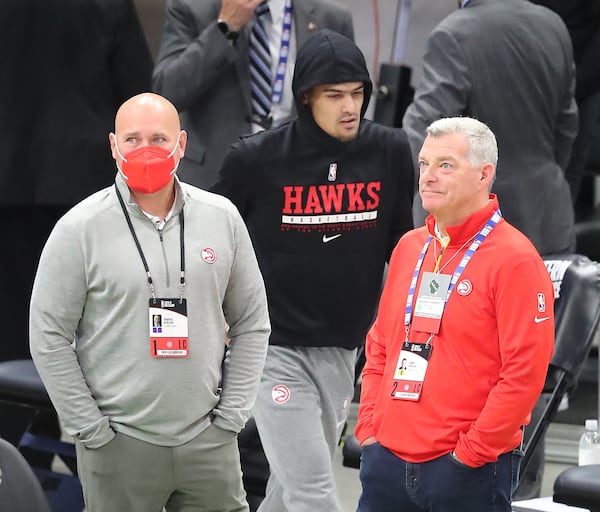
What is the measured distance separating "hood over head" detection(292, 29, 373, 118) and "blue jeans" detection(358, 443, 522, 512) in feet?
3.77

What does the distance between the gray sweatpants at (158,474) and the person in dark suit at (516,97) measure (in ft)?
5.50

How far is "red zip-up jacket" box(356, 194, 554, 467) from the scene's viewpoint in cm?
348

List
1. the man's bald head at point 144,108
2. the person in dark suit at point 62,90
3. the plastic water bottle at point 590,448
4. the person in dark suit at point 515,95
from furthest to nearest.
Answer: the person in dark suit at point 62,90 → the person in dark suit at point 515,95 → the plastic water bottle at point 590,448 → the man's bald head at point 144,108

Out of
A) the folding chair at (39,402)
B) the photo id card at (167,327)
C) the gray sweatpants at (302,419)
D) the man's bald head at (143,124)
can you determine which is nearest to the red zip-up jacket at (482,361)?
the photo id card at (167,327)

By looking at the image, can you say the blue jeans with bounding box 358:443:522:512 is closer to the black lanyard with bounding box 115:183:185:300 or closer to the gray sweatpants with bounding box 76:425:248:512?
the gray sweatpants with bounding box 76:425:248:512

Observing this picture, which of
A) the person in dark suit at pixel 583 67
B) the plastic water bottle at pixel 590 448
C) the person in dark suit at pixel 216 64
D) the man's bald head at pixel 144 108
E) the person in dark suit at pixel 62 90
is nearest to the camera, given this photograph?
the man's bald head at pixel 144 108

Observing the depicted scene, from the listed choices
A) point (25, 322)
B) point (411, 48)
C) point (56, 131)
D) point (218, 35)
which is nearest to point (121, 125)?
point (218, 35)

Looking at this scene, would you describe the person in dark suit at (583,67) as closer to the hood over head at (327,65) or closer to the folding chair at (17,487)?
the hood over head at (327,65)

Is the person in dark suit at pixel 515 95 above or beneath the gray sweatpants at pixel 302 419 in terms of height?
above

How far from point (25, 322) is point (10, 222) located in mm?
444

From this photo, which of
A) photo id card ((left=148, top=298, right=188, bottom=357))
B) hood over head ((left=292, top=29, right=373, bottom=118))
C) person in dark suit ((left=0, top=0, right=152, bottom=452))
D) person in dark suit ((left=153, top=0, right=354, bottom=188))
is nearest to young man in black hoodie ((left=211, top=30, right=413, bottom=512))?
hood over head ((left=292, top=29, right=373, bottom=118))

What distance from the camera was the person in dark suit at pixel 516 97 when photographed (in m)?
5.03

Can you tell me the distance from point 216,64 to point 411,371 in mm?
1950

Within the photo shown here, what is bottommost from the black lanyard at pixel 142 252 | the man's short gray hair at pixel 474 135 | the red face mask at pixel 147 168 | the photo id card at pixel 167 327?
the photo id card at pixel 167 327
